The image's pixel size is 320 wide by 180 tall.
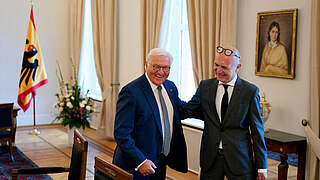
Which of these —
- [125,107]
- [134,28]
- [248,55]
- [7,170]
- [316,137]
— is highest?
[134,28]

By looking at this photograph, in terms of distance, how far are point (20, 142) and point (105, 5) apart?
9.72 feet

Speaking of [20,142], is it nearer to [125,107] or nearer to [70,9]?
[70,9]

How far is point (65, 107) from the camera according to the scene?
21.3ft

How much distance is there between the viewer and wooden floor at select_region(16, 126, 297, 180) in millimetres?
5336

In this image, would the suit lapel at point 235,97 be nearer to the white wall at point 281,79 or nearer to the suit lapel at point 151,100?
the suit lapel at point 151,100

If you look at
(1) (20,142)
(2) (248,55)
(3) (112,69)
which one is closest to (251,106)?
(2) (248,55)

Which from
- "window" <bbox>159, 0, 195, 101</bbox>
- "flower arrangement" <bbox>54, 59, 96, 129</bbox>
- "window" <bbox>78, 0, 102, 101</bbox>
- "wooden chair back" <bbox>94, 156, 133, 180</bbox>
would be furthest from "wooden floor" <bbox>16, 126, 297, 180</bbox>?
"wooden chair back" <bbox>94, 156, 133, 180</bbox>

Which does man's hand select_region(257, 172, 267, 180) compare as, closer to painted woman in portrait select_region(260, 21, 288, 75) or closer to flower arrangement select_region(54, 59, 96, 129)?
painted woman in portrait select_region(260, 21, 288, 75)

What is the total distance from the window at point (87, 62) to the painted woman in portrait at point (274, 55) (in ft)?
16.5

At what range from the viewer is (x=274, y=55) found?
417 centimetres

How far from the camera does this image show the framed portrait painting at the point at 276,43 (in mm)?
3986

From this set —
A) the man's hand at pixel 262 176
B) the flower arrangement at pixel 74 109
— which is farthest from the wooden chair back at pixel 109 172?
the flower arrangement at pixel 74 109

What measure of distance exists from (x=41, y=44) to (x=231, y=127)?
7.11m

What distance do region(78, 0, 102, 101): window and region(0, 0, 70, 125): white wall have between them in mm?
485
